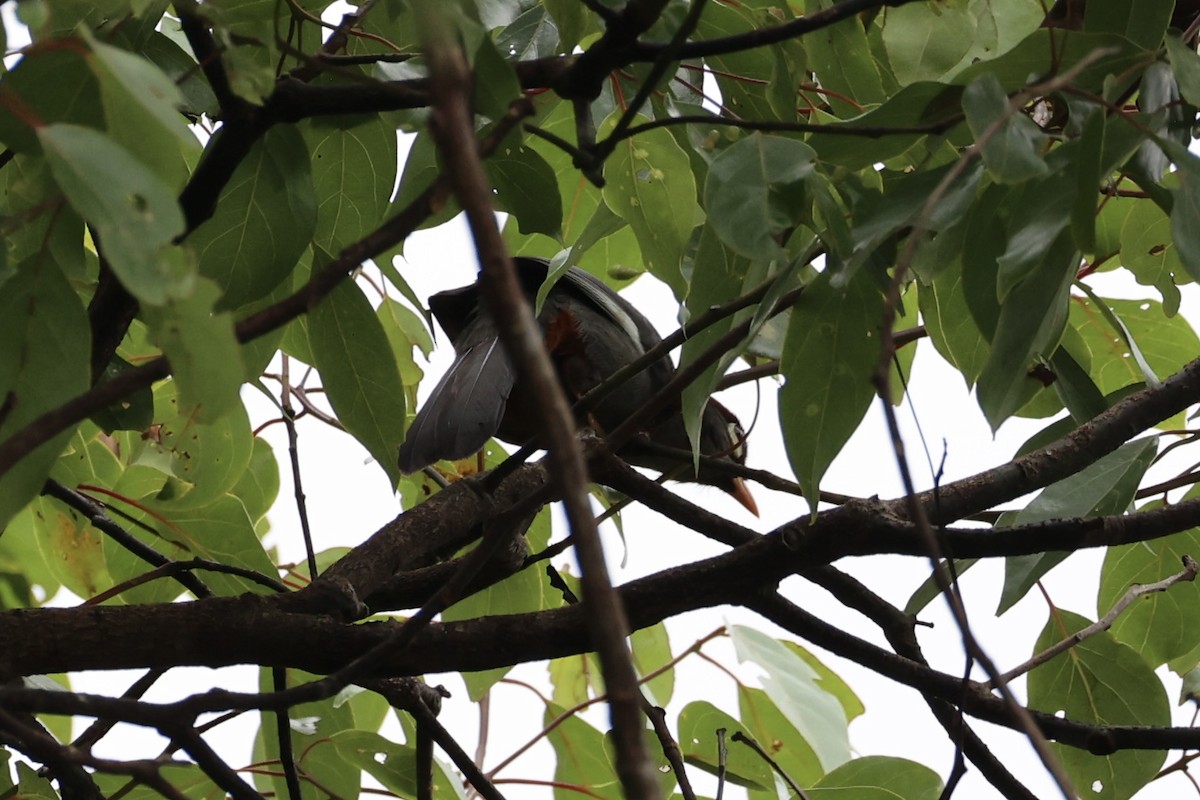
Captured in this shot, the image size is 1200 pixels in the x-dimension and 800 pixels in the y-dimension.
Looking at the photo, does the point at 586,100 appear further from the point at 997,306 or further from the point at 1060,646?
the point at 1060,646

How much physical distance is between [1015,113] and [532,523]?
6.02 feet

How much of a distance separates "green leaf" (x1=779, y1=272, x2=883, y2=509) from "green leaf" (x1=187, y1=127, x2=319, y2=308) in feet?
2.13

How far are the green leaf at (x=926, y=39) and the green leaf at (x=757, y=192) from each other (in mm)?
309

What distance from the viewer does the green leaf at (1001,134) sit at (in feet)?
3.85

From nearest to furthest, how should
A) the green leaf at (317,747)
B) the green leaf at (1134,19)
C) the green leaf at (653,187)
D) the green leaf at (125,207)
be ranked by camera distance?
the green leaf at (125,207) < the green leaf at (1134,19) < the green leaf at (653,187) < the green leaf at (317,747)

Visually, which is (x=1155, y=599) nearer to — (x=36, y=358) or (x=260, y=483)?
(x=260, y=483)

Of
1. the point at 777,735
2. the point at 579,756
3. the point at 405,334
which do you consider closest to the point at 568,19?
the point at 405,334

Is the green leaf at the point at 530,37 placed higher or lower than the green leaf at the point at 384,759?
higher

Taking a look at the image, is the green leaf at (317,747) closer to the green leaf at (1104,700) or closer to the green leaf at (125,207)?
the green leaf at (1104,700)

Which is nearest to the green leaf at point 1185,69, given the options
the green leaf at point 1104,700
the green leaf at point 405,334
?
the green leaf at point 1104,700

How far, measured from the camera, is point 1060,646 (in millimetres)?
1852

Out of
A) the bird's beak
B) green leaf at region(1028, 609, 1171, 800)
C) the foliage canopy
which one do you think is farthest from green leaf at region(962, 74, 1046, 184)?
the bird's beak

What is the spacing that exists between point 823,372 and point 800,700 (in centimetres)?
135

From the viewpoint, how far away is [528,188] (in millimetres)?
1719
